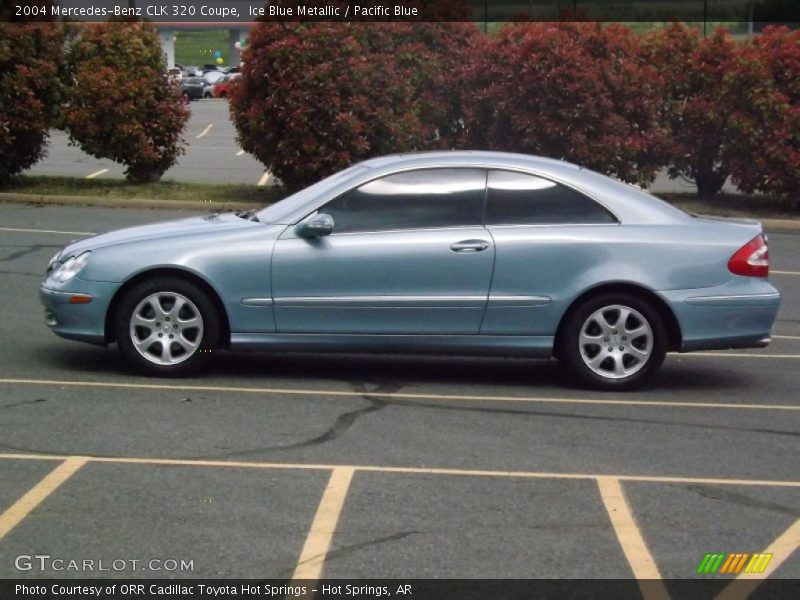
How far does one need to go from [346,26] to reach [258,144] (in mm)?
2097

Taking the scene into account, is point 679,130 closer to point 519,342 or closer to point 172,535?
point 519,342

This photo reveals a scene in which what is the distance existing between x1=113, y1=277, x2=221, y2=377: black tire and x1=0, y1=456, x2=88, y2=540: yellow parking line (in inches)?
78.6

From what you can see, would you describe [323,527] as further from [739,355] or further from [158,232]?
[739,355]

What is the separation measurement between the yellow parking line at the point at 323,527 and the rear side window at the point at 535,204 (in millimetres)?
2805

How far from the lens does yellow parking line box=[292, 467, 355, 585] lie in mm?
5398

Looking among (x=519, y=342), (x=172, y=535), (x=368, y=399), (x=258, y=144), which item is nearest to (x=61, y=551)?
(x=172, y=535)

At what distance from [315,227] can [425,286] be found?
2.69ft

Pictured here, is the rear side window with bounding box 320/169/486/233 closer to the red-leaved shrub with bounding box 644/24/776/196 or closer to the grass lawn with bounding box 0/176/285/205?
the grass lawn with bounding box 0/176/285/205

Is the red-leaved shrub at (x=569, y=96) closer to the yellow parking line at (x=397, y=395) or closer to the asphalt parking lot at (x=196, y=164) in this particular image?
the asphalt parking lot at (x=196, y=164)

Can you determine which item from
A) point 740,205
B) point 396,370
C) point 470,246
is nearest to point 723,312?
point 470,246

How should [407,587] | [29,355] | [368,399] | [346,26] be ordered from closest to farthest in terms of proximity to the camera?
[407,587] < [368,399] < [29,355] < [346,26]

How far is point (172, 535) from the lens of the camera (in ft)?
18.9
